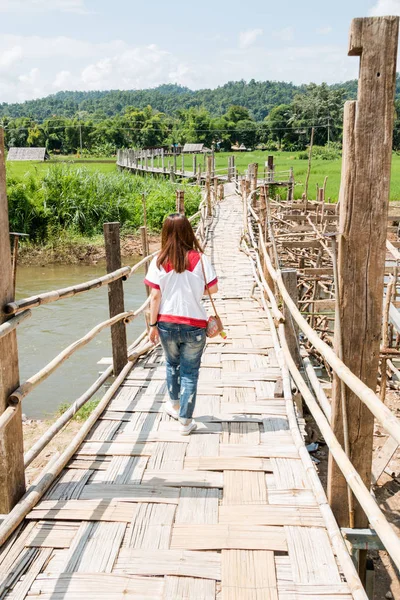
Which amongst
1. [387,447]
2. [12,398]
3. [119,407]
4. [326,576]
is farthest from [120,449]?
[387,447]

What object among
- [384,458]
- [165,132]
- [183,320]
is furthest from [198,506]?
[165,132]

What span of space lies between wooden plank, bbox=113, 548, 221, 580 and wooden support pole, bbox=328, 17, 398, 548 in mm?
599

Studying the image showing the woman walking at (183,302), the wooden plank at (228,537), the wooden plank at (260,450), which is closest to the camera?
the wooden plank at (228,537)

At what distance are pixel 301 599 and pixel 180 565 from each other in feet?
1.40

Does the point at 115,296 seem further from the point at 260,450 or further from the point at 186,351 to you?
the point at 260,450

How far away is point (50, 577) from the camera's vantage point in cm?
194

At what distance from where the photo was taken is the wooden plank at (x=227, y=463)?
8.79ft

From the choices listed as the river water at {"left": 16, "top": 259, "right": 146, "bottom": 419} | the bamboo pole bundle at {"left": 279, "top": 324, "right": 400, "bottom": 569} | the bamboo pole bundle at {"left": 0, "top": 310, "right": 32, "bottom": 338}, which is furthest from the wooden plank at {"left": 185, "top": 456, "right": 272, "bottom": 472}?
the river water at {"left": 16, "top": 259, "right": 146, "bottom": 419}

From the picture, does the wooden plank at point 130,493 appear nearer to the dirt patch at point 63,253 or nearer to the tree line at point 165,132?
the dirt patch at point 63,253

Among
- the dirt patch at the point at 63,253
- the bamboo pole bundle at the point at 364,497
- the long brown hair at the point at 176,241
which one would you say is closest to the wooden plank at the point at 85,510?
the bamboo pole bundle at the point at 364,497

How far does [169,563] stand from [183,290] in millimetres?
1373

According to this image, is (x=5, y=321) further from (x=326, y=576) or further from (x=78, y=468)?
(x=326, y=576)

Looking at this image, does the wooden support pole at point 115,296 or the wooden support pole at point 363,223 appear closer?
the wooden support pole at point 363,223

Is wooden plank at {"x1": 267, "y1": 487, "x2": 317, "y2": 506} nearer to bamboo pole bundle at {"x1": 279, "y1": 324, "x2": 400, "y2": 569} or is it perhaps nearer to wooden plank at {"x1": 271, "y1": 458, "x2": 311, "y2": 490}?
wooden plank at {"x1": 271, "y1": 458, "x2": 311, "y2": 490}
